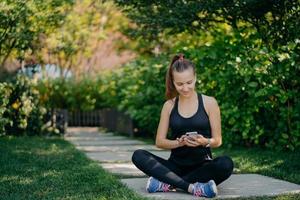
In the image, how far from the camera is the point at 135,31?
891 centimetres

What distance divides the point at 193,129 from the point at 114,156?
2.78 metres

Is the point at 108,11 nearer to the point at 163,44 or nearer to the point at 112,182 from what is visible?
the point at 163,44

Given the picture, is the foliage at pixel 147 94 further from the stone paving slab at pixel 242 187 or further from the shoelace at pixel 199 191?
the shoelace at pixel 199 191

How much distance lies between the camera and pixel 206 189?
3918 millimetres

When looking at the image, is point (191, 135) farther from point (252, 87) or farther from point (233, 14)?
point (233, 14)

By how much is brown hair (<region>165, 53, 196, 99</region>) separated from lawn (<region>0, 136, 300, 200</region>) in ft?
2.95

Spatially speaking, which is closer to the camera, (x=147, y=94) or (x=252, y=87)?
(x=252, y=87)

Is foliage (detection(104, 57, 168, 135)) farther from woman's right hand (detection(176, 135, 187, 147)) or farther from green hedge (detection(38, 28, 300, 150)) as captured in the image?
woman's right hand (detection(176, 135, 187, 147))

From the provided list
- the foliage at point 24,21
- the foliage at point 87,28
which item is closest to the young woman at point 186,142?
the foliage at point 24,21

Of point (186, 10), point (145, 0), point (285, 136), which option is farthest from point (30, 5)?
point (285, 136)

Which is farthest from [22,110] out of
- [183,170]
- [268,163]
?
[183,170]

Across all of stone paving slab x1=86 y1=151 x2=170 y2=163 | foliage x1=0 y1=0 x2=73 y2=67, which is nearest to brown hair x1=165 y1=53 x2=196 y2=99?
stone paving slab x1=86 y1=151 x2=170 y2=163

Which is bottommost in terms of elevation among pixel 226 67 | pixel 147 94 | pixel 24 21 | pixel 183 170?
pixel 183 170

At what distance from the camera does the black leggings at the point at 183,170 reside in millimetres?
4086
